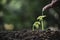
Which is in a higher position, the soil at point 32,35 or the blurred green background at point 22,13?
the blurred green background at point 22,13

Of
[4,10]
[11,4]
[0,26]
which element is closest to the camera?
[11,4]

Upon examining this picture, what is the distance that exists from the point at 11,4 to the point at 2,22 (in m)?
0.47

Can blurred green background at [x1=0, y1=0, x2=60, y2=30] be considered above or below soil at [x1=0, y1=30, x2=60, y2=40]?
above

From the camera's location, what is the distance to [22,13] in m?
3.30

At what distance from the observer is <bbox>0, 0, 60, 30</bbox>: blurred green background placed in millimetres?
3125

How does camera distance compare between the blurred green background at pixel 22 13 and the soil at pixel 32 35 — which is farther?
the blurred green background at pixel 22 13

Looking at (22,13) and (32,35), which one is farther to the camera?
(22,13)

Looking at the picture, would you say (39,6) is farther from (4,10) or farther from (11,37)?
(11,37)

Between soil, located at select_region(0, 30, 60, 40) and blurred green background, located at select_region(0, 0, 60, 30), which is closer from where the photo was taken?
soil, located at select_region(0, 30, 60, 40)

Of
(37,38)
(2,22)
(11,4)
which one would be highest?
(11,4)

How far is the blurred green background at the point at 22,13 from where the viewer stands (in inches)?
123

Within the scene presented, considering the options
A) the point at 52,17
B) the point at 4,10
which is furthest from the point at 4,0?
the point at 52,17

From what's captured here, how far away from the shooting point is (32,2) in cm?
319

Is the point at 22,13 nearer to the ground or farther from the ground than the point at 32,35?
farther from the ground
